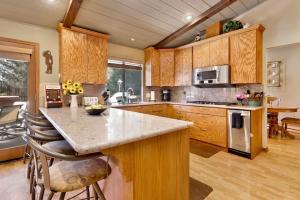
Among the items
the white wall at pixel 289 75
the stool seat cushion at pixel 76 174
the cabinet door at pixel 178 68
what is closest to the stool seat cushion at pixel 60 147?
the stool seat cushion at pixel 76 174

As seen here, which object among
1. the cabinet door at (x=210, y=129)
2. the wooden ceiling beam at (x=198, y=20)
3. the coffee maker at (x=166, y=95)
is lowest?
the cabinet door at (x=210, y=129)

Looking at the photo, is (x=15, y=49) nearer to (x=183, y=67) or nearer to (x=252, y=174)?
(x=183, y=67)

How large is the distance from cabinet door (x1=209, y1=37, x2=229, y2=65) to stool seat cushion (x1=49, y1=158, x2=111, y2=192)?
3.36 metres

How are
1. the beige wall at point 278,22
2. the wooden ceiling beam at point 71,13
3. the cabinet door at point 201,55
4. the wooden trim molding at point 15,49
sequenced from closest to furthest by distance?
the wooden ceiling beam at point 71,13 → the wooden trim molding at point 15,49 → the beige wall at point 278,22 → the cabinet door at point 201,55

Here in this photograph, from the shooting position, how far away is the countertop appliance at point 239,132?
2.94m

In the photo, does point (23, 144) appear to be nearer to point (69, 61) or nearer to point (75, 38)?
point (69, 61)

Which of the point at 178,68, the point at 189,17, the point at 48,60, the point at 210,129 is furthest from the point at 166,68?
the point at 48,60

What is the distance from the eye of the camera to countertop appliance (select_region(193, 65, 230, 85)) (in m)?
3.53

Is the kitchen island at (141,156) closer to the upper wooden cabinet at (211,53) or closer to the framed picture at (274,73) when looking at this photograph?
the upper wooden cabinet at (211,53)

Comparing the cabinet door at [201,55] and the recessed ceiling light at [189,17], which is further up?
the recessed ceiling light at [189,17]

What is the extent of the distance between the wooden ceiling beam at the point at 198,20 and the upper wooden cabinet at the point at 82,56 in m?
1.64

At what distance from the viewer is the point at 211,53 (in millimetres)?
3832

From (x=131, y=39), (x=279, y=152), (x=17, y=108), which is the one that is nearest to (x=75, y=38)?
(x=131, y=39)

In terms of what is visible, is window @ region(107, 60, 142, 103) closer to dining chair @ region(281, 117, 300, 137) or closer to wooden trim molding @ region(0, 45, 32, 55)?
wooden trim molding @ region(0, 45, 32, 55)
